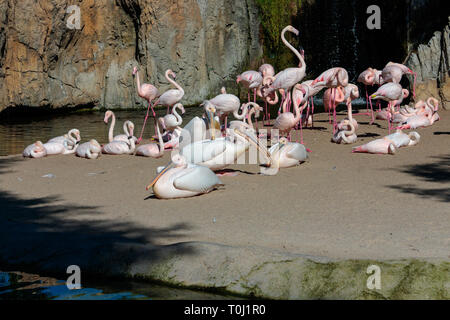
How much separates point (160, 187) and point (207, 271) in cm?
201

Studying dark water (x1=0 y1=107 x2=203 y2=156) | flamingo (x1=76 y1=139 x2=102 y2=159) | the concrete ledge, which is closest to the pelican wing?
the concrete ledge

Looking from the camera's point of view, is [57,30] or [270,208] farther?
[57,30]

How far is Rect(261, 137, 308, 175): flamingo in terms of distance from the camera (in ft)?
20.9

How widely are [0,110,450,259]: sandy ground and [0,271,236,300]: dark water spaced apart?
1.93 ft

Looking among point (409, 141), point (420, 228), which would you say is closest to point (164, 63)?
point (409, 141)

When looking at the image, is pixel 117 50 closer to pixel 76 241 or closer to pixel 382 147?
pixel 382 147

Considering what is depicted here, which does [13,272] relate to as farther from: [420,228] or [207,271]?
[420,228]

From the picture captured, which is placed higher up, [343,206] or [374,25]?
[374,25]

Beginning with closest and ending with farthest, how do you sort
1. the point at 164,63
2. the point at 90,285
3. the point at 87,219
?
the point at 90,285 < the point at 87,219 < the point at 164,63

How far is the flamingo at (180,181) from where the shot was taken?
16.8ft

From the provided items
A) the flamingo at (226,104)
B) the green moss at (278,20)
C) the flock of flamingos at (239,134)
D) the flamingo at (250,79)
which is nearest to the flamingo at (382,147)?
the flock of flamingos at (239,134)

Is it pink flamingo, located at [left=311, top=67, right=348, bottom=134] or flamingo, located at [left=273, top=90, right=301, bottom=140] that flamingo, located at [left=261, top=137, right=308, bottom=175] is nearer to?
flamingo, located at [left=273, top=90, right=301, bottom=140]
